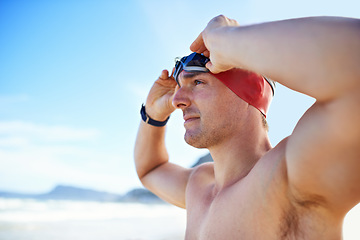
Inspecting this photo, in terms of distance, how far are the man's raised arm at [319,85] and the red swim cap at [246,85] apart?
2.24ft

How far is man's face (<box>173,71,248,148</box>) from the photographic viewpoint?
1962 mm

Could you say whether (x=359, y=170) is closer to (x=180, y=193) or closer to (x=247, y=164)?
(x=247, y=164)

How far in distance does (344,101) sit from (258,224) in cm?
71

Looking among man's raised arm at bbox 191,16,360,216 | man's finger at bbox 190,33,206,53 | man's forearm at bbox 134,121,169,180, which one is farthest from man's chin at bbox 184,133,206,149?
man's forearm at bbox 134,121,169,180

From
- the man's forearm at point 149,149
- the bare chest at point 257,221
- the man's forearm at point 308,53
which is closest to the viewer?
the man's forearm at point 308,53

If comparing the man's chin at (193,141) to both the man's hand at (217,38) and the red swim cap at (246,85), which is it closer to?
the red swim cap at (246,85)

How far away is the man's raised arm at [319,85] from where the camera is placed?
1.03 m

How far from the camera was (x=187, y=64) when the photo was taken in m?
2.09

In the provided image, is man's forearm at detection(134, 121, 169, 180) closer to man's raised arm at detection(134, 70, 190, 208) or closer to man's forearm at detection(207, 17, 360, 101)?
man's raised arm at detection(134, 70, 190, 208)

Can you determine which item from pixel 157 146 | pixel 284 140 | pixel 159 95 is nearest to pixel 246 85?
pixel 284 140

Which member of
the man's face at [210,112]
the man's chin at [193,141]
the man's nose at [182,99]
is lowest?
the man's chin at [193,141]

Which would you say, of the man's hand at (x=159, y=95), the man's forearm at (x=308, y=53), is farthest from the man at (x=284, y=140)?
the man's hand at (x=159, y=95)

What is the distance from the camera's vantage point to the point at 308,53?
1.07 metres

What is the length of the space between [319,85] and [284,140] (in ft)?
1.77
